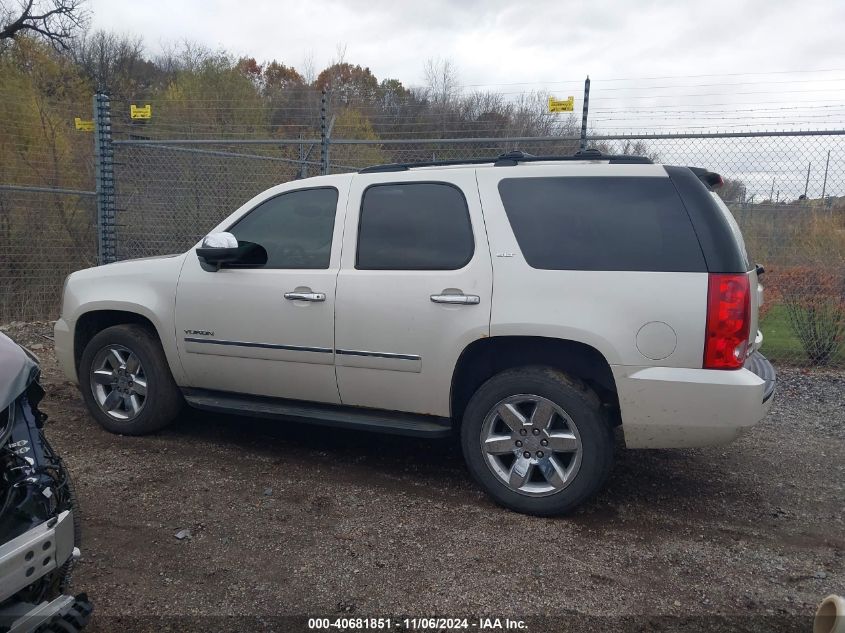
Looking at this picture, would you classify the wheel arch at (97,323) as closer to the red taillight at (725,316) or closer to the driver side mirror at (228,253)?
the driver side mirror at (228,253)

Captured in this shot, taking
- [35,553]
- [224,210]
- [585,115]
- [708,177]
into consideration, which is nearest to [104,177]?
[224,210]

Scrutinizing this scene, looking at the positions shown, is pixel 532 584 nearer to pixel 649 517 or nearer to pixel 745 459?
pixel 649 517

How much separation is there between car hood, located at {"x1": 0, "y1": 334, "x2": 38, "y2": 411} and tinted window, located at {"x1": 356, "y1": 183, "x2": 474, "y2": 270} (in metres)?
2.14

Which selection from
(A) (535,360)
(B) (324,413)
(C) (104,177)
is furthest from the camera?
(C) (104,177)

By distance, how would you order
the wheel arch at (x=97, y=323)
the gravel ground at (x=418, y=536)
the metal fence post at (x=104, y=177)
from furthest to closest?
the metal fence post at (x=104, y=177), the wheel arch at (x=97, y=323), the gravel ground at (x=418, y=536)

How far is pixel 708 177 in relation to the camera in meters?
3.99

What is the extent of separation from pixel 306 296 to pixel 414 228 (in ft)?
2.55

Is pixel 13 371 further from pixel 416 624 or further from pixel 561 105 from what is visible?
pixel 561 105

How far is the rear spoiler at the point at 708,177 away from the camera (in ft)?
12.9

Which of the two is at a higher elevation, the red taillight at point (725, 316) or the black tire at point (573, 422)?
the red taillight at point (725, 316)

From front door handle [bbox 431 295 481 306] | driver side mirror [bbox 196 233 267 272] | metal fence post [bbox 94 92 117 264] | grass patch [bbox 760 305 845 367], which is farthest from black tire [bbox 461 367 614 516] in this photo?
metal fence post [bbox 94 92 117 264]

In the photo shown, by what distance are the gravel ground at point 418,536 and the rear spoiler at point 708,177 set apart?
72.9 inches

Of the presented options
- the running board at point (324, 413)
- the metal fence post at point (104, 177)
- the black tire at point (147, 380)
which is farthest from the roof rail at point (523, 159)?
the metal fence post at point (104, 177)

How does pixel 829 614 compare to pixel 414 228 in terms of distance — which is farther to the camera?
pixel 414 228
